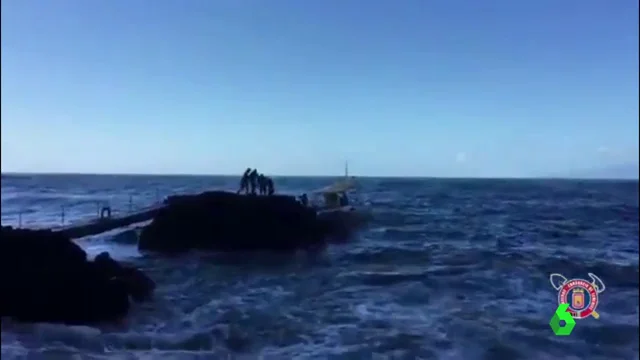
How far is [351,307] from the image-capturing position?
2828 mm

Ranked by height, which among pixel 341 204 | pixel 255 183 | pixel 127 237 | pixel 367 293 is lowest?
pixel 367 293

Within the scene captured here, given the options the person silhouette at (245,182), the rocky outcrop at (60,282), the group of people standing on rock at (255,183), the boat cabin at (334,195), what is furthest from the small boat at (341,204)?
the rocky outcrop at (60,282)

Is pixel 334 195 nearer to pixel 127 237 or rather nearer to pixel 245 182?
pixel 245 182

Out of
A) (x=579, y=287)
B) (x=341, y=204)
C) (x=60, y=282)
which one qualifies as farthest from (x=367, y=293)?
(x=60, y=282)

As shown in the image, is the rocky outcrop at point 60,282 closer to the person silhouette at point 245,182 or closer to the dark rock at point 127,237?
the dark rock at point 127,237

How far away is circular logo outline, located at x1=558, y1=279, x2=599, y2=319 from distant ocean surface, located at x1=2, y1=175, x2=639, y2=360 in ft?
0.47

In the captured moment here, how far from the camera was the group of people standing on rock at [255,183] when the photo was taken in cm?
271

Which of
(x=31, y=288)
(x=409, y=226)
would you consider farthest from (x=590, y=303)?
(x=31, y=288)

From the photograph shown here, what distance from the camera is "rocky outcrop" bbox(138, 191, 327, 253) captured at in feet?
9.60

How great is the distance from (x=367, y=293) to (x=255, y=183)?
1.00m

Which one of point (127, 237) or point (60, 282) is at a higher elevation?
point (127, 237)

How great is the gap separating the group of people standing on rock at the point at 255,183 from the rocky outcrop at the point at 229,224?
46 mm

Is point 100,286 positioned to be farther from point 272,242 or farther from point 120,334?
point 272,242

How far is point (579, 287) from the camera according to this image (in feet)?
8.05
